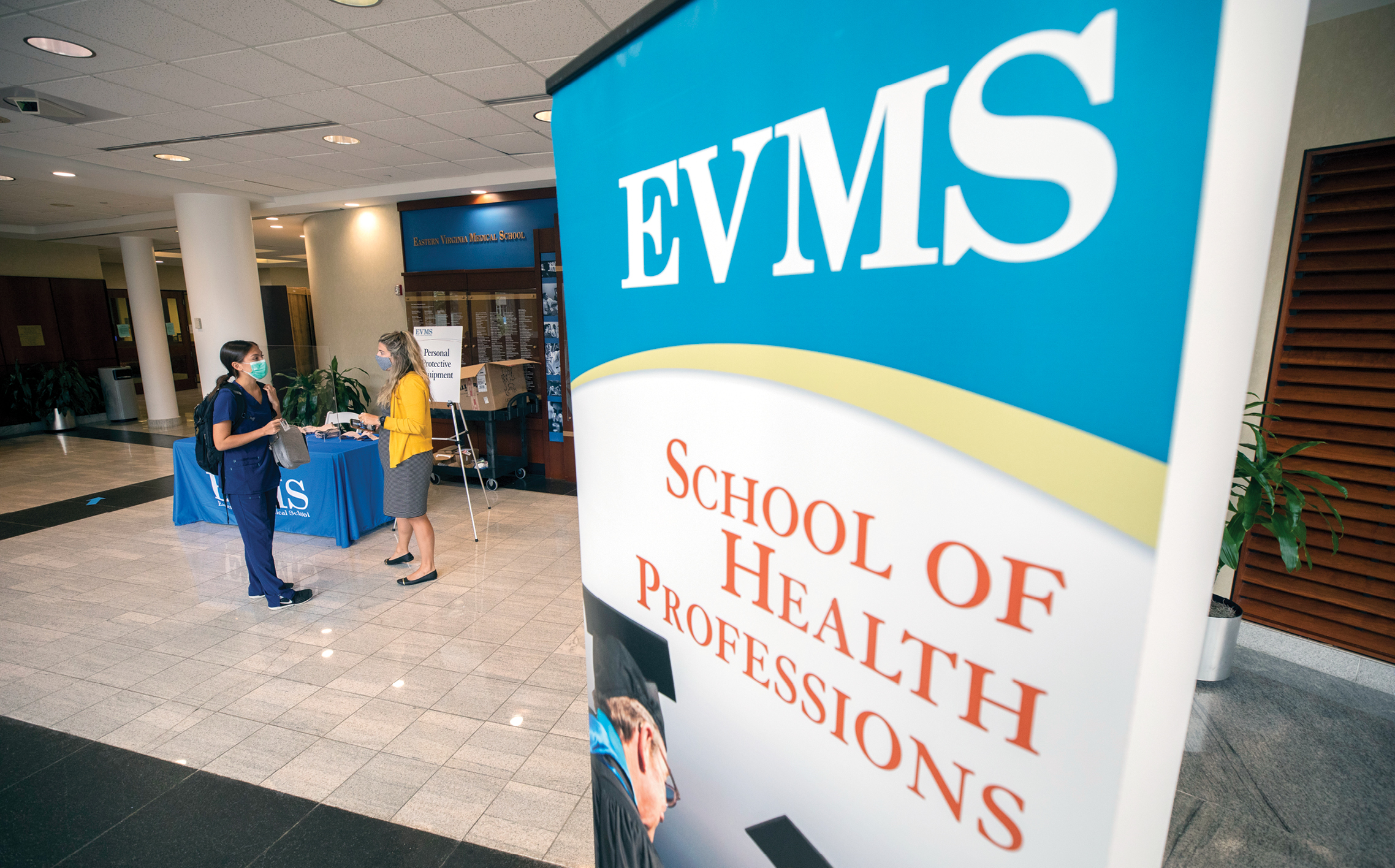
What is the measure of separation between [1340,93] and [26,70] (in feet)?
23.4

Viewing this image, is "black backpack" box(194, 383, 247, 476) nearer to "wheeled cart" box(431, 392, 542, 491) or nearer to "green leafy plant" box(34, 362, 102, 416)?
"wheeled cart" box(431, 392, 542, 491)

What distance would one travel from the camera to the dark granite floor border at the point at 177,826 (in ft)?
6.72

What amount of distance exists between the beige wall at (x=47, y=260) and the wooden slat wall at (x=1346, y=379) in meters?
15.8

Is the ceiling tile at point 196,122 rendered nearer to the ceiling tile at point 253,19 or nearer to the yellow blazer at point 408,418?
the ceiling tile at point 253,19

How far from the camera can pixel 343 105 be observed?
4367 millimetres

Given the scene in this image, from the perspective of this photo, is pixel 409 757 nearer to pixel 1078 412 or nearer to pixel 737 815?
pixel 737 815

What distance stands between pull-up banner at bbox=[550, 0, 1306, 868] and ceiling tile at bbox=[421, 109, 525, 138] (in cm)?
425

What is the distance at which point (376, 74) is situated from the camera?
385 centimetres

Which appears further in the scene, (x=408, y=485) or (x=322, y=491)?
(x=322, y=491)

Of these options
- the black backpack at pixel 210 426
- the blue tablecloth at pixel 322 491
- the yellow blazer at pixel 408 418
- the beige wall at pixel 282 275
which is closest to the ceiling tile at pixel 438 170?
the blue tablecloth at pixel 322 491

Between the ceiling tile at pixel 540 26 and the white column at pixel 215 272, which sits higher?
the ceiling tile at pixel 540 26

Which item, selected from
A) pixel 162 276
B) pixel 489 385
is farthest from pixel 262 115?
→ pixel 162 276

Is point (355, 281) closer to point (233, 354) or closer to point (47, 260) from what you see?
point (233, 354)

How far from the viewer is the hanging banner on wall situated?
4531 mm
